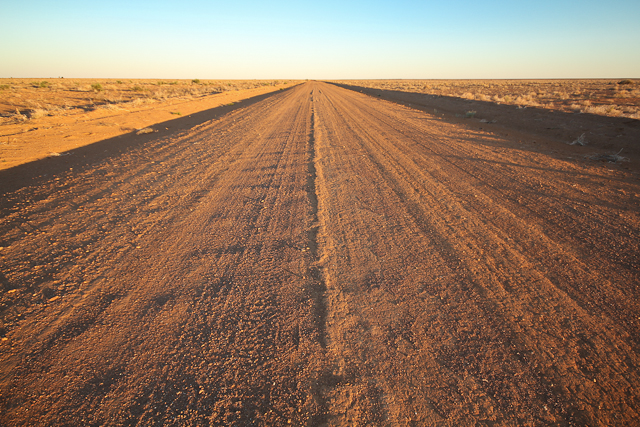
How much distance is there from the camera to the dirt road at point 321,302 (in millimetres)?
1979

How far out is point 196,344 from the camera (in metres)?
2.39

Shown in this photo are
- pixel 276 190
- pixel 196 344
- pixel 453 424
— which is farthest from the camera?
pixel 276 190

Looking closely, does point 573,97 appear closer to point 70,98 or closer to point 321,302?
point 321,302

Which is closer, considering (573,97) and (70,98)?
(573,97)

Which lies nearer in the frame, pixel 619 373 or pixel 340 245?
pixel 619 373

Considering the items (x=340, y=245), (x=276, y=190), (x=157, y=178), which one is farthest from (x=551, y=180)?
(x=157, y=178)

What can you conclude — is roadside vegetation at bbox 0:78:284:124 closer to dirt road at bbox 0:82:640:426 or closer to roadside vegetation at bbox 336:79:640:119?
dirt road at bbox 0:82:640:426

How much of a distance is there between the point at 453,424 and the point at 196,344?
2164mm

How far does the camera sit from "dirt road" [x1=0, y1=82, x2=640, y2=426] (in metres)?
1.98

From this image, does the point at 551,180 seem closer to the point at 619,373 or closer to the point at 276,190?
Result: the point at 619,373

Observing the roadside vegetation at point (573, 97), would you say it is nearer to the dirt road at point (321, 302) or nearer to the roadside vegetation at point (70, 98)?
the dirt road at point (321, 302)

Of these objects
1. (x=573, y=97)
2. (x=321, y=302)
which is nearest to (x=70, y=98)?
(x=321, y=302)

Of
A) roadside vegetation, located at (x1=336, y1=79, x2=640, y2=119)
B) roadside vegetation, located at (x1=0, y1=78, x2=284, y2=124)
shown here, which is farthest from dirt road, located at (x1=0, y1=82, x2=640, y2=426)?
roadside vegetation, located at (x1=0, y1=78, x2=284, y2=124)

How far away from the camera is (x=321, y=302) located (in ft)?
9.40
